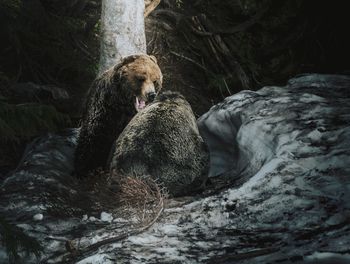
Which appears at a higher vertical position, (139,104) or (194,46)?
(194,46)

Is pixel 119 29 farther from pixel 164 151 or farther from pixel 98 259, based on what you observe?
pixel 98 259

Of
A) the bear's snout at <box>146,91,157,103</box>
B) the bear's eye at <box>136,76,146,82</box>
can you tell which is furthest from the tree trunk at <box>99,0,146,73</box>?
the bear's snout at <box>146,91,157,103</box>

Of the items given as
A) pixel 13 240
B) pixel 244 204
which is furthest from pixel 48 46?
pixel 13 240

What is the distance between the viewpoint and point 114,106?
553 cm

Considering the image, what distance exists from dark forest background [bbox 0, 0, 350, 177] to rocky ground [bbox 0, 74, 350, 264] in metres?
2.82

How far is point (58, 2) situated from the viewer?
896 centimetres

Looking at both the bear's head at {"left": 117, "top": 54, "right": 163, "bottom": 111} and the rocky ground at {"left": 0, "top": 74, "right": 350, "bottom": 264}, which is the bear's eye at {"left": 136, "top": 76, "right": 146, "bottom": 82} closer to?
the bear's head at {"left": 117, "top": 54, "right": 163, "bottom": 111}

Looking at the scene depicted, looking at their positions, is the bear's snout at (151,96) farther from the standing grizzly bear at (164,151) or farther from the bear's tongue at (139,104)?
the standing grizzly bear at (164,151)

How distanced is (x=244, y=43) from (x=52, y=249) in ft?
23.2

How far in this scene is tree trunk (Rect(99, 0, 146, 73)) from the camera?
22.2 ft

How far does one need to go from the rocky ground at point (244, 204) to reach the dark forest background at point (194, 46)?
111 inches

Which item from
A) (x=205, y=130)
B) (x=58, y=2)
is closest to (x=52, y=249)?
(x=205, y=130)

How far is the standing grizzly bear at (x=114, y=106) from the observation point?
5391 mm

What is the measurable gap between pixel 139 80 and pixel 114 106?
424 mm
